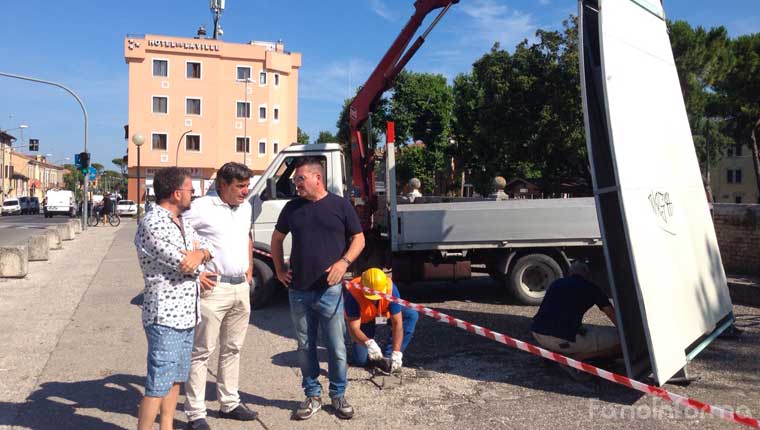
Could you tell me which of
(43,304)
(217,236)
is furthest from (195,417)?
(43,304)

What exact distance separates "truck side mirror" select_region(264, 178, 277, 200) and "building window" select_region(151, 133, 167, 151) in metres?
48.5

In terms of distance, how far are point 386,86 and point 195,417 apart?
7.29 m

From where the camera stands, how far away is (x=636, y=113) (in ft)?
17.5

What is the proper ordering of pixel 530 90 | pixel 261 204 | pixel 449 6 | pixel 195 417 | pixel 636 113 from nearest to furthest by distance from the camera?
pixel 195 417 → pixel 636 113 → pixel 261 204 → pixel 449 6 → pixel 530 90

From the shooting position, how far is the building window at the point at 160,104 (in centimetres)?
5331

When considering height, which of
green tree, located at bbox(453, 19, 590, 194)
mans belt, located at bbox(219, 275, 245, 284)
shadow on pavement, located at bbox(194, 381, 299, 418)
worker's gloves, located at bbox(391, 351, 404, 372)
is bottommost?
shadow on pavement, located at bbox(194, 381, 299, 418)

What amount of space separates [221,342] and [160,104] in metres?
53.2

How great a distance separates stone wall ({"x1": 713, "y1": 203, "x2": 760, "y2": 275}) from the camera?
1155 cm

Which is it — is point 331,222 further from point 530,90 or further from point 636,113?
point 530,90

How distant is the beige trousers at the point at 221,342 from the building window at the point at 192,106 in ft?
173

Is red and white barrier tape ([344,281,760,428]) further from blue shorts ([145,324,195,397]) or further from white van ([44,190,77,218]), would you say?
white van ([44,190,77,218])

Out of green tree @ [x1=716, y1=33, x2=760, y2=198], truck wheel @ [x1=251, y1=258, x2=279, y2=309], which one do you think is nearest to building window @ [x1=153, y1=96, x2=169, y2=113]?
green tree @ [x1=716, y1=33, x2=760, y2=198]

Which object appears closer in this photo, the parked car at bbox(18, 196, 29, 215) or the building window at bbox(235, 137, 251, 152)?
the building window at bbox(235, 137, 251, 152)

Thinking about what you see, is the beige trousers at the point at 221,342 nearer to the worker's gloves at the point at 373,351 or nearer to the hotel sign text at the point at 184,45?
the worker's gloves at the point at 373,351
